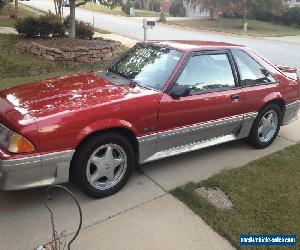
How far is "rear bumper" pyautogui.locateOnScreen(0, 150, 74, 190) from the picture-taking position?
11.3 feet

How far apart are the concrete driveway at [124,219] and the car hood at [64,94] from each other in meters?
0.92

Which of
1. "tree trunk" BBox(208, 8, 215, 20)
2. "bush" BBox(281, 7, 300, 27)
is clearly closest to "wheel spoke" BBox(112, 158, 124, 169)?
"tree trunk" BBox(208, 8, 215, 20)

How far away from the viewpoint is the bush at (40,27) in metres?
11.2

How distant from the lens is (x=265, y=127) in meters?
5.54

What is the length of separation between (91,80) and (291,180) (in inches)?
104

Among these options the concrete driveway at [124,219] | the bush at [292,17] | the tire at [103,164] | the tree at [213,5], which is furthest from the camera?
the bush at [292,17]

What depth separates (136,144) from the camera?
4.21 m

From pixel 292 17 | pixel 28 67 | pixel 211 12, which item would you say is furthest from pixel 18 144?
pixel 292 17

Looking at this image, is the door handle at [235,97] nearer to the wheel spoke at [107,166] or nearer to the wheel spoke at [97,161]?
the wheel spoke at [107,166]

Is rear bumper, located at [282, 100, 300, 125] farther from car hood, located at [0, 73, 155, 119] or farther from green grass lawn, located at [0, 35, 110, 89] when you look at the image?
green grass lawn, located at [0, 35, 110, 89]

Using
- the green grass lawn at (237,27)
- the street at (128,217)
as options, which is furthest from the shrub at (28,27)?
the green grass lawn at (237,27)

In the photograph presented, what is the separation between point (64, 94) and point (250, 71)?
2504 mm

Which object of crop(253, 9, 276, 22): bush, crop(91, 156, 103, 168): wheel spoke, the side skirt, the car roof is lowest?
the side skirt

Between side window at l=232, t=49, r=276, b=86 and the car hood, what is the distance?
147 cm
